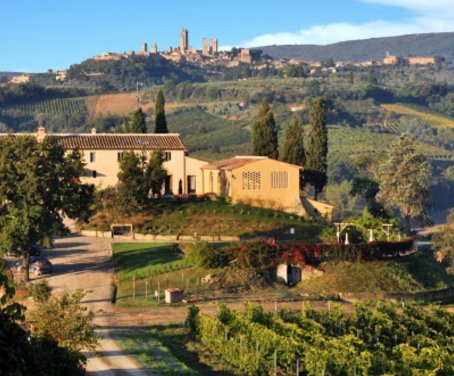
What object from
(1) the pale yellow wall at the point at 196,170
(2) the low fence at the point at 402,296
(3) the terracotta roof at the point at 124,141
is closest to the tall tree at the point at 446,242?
(2) the low fence at the point at 402,296

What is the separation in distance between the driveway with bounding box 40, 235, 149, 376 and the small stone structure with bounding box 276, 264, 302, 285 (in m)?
9.41

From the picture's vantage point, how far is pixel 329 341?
3397 centimetres

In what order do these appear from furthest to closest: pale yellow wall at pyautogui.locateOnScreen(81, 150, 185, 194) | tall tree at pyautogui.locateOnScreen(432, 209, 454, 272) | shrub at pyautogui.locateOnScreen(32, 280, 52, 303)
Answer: pale yellow wall at pyautogui.locateOnScreen(81, 150, 185, 194) → tall tree at pyautogui.locateOnScreen(432, 209, 454, 272) → shrub at pyautogui.locateOnScreen(32, 280, 52, 303)

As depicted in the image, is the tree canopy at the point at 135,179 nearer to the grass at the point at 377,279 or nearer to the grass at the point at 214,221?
the grass at the point at 214,221

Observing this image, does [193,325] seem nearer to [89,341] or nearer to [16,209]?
[89,341]

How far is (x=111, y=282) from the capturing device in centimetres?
Result: 5109

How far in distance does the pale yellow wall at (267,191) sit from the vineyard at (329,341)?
26.3 metres

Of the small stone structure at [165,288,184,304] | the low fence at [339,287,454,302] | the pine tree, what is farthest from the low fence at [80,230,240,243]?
the pine tree

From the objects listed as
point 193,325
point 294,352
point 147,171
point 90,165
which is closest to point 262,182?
point 147,171

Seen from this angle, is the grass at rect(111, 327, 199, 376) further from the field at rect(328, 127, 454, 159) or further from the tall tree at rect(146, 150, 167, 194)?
the field at rect(328, 127, 454, 159)

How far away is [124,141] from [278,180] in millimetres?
14172

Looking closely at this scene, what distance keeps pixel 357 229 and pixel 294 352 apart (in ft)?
92.7

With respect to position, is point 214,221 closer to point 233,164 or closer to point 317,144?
point 233,164

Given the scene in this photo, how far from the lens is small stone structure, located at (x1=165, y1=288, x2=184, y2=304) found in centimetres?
4696
